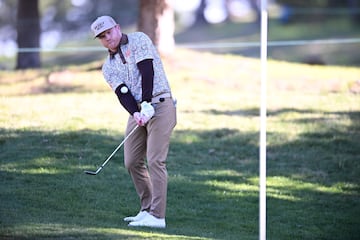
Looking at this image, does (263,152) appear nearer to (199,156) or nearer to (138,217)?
(138,217)

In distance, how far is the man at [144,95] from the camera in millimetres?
9031

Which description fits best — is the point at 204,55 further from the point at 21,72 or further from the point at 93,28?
the point at 93,28

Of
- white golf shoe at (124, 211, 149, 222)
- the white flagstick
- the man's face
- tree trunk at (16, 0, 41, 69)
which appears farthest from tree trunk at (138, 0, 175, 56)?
the white flagstick

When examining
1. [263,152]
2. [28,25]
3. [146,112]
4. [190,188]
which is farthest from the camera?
[28,25]

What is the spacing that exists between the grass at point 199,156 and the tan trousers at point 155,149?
37 cm

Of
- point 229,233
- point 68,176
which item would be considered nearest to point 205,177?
point 68,176

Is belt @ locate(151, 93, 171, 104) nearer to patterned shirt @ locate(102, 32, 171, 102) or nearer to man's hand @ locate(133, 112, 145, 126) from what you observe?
patterned shirt @ locate(102, 32, 171, 102)

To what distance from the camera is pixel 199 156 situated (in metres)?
13.8

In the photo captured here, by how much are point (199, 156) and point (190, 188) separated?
186 cm

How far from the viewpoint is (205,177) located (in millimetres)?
12617

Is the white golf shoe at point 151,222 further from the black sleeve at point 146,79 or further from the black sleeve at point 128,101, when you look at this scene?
the black sleeve at point 146,79

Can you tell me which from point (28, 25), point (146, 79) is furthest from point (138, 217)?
point (28, 25)

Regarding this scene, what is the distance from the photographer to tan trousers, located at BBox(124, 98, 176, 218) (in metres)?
9.19

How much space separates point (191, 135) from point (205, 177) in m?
2.20
